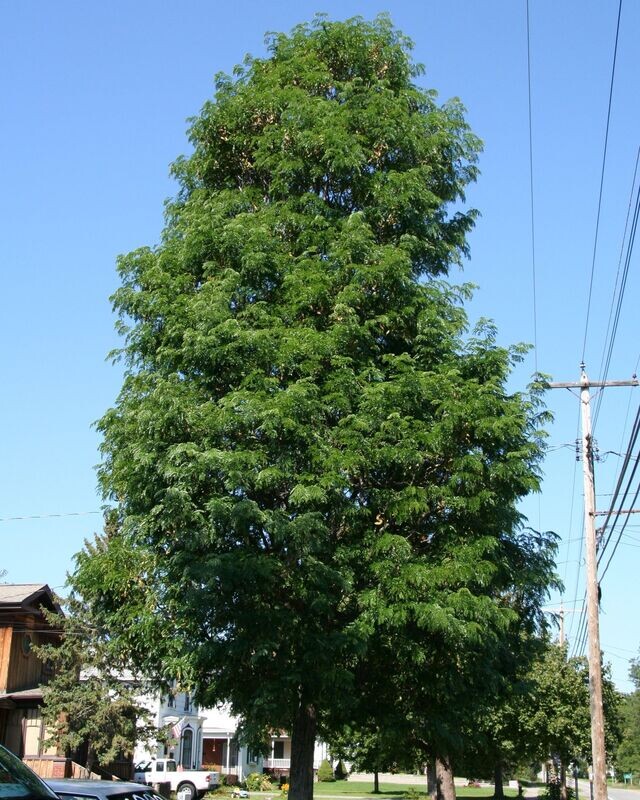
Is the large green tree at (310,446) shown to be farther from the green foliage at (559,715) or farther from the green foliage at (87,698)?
the green foliage at (559,715)

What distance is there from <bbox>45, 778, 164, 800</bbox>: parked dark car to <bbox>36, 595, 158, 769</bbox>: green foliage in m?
20.6

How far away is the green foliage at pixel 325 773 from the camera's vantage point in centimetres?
7081

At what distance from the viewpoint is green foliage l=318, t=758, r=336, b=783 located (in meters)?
70.8

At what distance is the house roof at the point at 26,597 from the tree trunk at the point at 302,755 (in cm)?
2062

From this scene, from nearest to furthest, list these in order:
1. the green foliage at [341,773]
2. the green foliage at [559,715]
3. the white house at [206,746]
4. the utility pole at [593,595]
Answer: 1. the utility pole at [593,595]
2. the green foliage at [559,715]
3. the white house at [206,746]
4. the green foliage at [341,773]

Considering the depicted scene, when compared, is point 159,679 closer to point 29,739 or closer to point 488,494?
point 488,494

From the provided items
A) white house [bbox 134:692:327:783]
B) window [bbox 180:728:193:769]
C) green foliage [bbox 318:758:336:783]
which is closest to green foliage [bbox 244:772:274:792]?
white house [bbox 134:692:327:783]

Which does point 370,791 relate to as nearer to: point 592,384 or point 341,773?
point 341,773

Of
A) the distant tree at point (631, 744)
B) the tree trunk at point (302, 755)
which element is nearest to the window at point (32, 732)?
the tree trunk at point (302, 755)

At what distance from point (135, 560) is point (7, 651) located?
21.3 m

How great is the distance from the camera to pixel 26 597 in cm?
3272

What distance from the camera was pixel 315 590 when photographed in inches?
489

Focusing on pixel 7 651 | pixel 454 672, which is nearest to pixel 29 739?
pixel 7 651

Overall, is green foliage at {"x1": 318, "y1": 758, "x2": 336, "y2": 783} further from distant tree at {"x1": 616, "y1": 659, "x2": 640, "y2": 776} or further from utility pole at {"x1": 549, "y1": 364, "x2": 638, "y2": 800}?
distant tree at {"x1": 616, "y1": 659, "x2": 640, "y2": 776}
